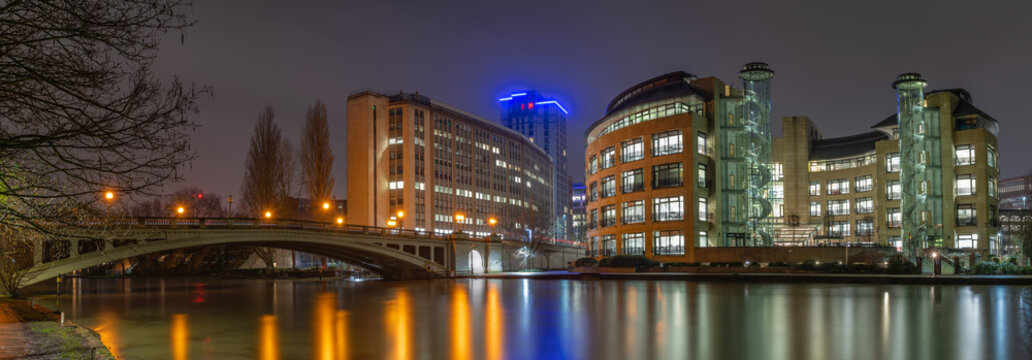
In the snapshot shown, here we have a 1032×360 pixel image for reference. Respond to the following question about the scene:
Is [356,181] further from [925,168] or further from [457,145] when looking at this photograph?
[925,168]

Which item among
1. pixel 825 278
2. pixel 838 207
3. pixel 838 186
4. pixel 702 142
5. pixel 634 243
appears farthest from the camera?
pixel 838 186

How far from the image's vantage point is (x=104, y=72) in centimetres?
1134

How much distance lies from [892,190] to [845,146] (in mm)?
12795

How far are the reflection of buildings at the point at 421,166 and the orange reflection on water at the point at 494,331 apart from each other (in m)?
86.3

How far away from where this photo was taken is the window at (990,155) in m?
84.2

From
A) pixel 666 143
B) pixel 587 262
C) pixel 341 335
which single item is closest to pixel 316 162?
pixel 587 262

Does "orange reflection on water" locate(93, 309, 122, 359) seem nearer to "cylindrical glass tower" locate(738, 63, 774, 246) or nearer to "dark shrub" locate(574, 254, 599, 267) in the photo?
"dark shrub" locate(574, 254, 599, 267)

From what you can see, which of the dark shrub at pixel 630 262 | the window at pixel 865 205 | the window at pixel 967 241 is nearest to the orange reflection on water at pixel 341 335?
the dark shrub at pixel 630 262

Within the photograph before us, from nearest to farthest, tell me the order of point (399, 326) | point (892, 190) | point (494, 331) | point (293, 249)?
point (494, 331) → point (399, 326) → point (293, 249) → point (892, 190)

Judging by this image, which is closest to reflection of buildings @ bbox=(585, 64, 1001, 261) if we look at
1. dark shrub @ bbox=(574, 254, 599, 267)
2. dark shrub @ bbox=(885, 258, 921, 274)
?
dark shrub @ bbox=(574, 254, 599, 267)

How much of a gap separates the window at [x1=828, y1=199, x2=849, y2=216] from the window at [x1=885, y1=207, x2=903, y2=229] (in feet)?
27.0

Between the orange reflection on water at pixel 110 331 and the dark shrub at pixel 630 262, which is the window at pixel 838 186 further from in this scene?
the orange reflection on water at pixel 110 331

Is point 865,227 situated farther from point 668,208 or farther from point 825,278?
point 825,278

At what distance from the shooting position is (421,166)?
422 ft
